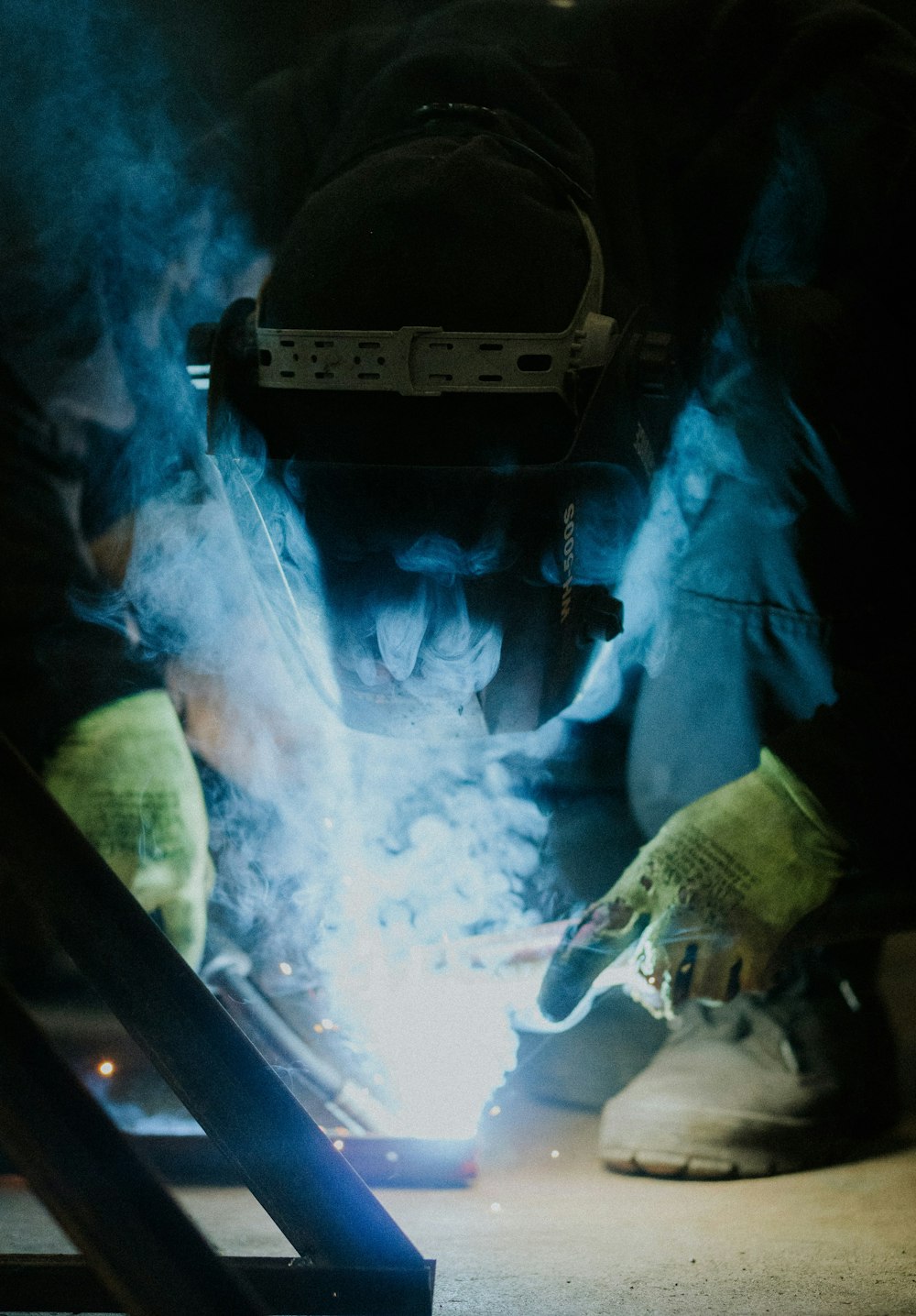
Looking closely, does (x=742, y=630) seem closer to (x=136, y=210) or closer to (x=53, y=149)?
(x=136, y=210)

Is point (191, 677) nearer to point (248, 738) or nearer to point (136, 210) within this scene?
point (248, 738)

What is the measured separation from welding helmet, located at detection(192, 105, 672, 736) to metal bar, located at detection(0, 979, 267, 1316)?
0.66m

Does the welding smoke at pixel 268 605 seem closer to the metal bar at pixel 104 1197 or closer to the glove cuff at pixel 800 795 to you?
the glove cuff at pixel 800 795

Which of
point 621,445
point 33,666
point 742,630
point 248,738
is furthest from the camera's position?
point 248,738

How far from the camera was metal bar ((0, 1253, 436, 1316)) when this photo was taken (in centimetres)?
88

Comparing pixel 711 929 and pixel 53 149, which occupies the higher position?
pixel 53 149

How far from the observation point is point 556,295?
1198 millimetres

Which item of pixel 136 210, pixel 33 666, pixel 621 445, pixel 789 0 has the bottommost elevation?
pixel 33 666

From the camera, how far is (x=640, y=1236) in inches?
48.7

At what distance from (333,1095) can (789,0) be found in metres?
1.82

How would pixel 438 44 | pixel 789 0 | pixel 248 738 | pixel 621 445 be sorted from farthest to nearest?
pixel 248 738 < pixel 789 0 < pixel 438 44 < pixel 621 445

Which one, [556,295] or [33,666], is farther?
[33,666]

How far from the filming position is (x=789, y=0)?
1.66 meters

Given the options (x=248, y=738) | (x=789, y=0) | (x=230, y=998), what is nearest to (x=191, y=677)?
(x=248, y=738)
